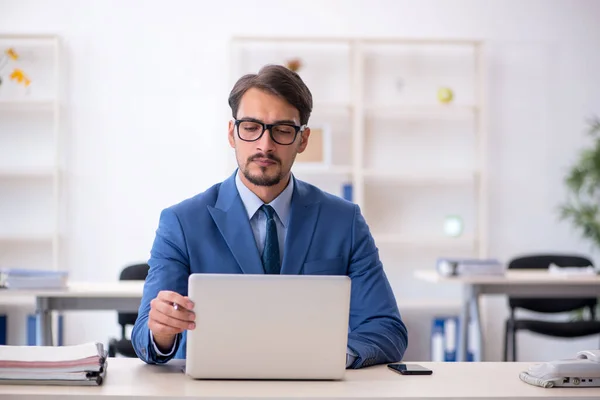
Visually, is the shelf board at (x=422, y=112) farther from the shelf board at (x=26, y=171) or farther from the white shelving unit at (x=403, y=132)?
the shelf board at (x=26, y=171)

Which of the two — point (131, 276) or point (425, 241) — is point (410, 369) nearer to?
point (131, 276)

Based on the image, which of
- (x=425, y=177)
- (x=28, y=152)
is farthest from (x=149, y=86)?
(x=425, y=177)

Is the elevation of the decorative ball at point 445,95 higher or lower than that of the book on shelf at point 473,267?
higher

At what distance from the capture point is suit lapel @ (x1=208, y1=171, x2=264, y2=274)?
215 cm

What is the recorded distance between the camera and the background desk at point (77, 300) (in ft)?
12.7

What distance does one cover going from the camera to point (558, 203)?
602 cm

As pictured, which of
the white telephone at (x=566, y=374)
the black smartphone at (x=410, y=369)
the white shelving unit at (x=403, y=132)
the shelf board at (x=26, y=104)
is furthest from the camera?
the white shelving unit at (x=403, y=132)

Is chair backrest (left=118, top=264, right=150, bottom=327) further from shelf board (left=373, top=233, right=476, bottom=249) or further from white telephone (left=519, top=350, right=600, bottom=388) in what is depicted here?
white telephone (left=519, top=350, right=600, bottom=388)

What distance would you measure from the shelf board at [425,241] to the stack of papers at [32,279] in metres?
2.36

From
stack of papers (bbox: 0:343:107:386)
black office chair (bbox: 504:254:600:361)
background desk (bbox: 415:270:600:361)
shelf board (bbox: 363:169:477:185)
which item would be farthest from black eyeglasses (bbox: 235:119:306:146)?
shelf board (bbox: 363:169:477:185)

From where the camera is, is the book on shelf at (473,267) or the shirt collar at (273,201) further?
the book on shelf at (473,267)

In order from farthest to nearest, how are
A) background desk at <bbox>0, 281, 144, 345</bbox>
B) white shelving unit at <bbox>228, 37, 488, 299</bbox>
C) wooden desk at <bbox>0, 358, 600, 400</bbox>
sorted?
white shelving unit at <bbox>228, 37, 488, 299</bbox> → background desk at <bbox>0, 281, 144, 345</bbox> → wooden desk at <bbox>0, 358, 600, 400</bbox>

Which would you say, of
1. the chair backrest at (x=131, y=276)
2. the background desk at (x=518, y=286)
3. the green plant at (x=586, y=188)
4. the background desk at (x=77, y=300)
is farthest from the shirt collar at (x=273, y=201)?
the green plant at (x=586, y=188)

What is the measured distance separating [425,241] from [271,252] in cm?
352
